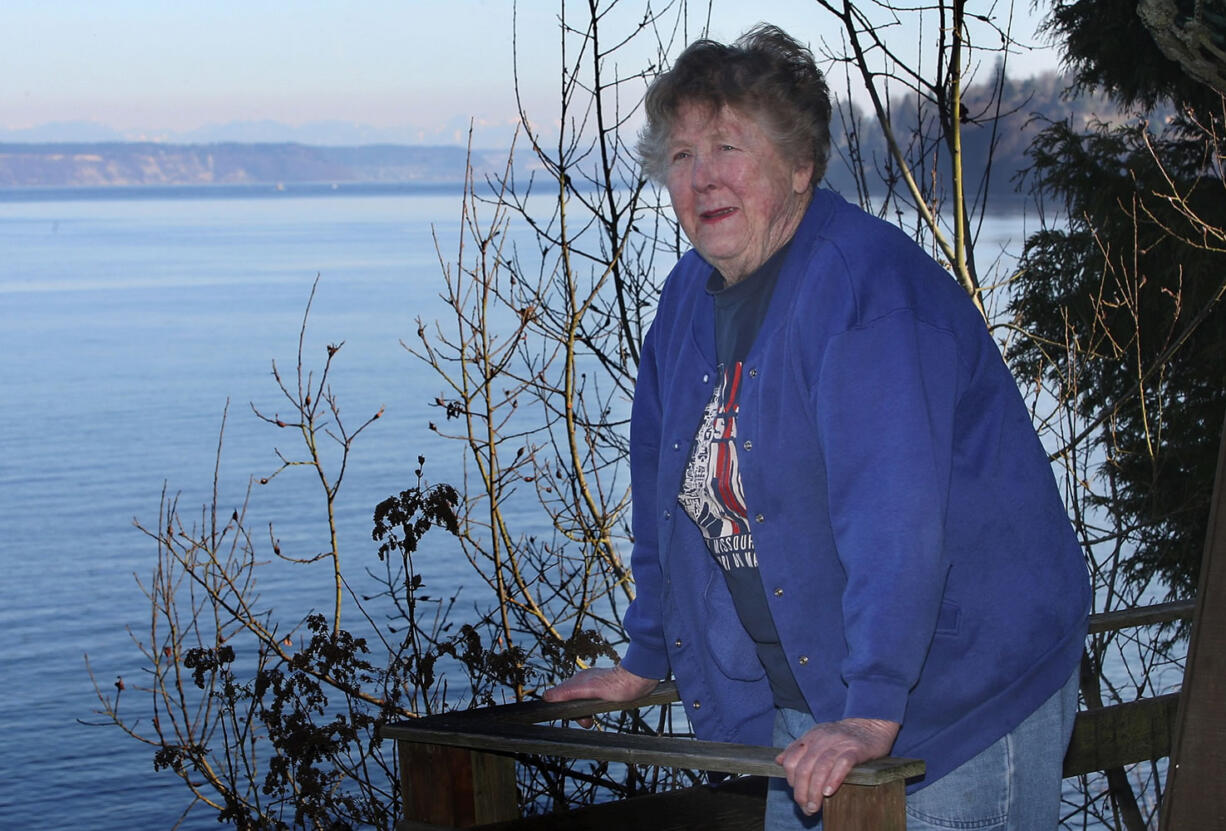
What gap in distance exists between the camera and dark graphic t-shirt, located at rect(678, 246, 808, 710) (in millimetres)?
2127

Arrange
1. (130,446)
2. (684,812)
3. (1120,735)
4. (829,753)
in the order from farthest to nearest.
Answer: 1. (130,446)
2. (1120,735)
3. (684,812)
4. (829,753)

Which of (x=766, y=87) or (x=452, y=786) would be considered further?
(x=452, y=786)

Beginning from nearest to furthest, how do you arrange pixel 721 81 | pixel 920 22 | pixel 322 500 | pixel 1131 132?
1. pixel 721 81
2. pixel 920 22
3. pixel 1131 132
4. pixel 322 500

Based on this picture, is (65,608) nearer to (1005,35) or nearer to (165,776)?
(165,776)

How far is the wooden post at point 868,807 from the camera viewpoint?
1.79 metres

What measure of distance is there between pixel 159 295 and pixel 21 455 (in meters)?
35.3

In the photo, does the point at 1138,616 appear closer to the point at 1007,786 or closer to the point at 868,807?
the point at 1007,786

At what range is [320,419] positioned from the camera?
99.6ft

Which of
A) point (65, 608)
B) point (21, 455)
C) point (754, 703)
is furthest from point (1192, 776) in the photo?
point (21, 455)

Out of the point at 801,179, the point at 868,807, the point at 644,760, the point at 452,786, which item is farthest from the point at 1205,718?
the point at 452,786

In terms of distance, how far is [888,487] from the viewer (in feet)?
5.98

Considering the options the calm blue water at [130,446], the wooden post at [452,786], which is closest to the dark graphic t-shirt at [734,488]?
the wooden post at [452,786]

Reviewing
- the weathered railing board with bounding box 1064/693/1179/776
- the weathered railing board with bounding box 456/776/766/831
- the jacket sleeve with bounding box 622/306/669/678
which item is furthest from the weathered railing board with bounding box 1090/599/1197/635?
the jacket sleeve with bounding box 622/306/669/678

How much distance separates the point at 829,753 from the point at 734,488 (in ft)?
A: 1.49
